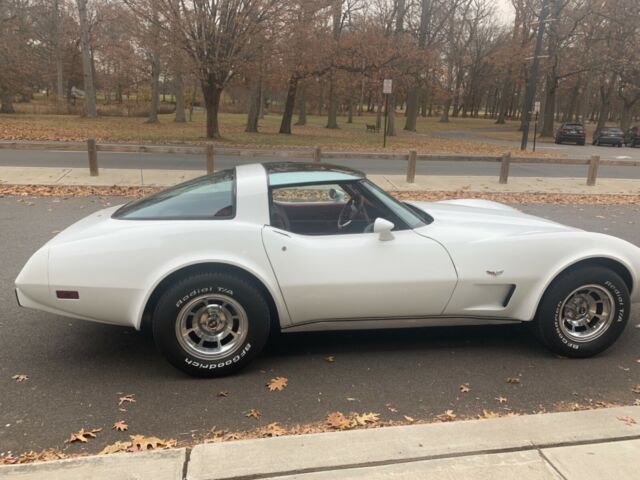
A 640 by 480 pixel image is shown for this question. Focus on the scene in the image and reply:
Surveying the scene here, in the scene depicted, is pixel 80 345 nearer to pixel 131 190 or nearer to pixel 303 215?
pixel 303 215

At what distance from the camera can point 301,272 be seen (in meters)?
3.38

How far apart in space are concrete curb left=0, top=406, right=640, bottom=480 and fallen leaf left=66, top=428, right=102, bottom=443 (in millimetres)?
288

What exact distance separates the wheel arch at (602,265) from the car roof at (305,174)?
58.2 inches

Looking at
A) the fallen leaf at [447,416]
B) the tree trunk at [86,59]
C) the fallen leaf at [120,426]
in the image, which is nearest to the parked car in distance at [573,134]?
the tree trunk at [86,59]

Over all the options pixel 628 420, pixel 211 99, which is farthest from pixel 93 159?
pixel 211 99

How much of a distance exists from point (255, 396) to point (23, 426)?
125 cm

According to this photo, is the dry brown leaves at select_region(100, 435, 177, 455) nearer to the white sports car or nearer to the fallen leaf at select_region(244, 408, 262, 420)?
the fallen leaf at select_region(244, 408, 262, 420)

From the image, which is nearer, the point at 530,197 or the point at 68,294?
the point at 68,294

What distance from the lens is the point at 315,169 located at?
13.2 feet

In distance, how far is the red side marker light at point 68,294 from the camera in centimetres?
324

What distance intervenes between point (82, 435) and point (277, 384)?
1.13 meters

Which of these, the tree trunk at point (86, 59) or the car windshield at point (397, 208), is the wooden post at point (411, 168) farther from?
the tree trunk at point (86, 59)

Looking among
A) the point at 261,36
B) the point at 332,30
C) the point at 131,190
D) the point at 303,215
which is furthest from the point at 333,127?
the point at 303,215

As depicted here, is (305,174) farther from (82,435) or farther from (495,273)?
(82,435)
